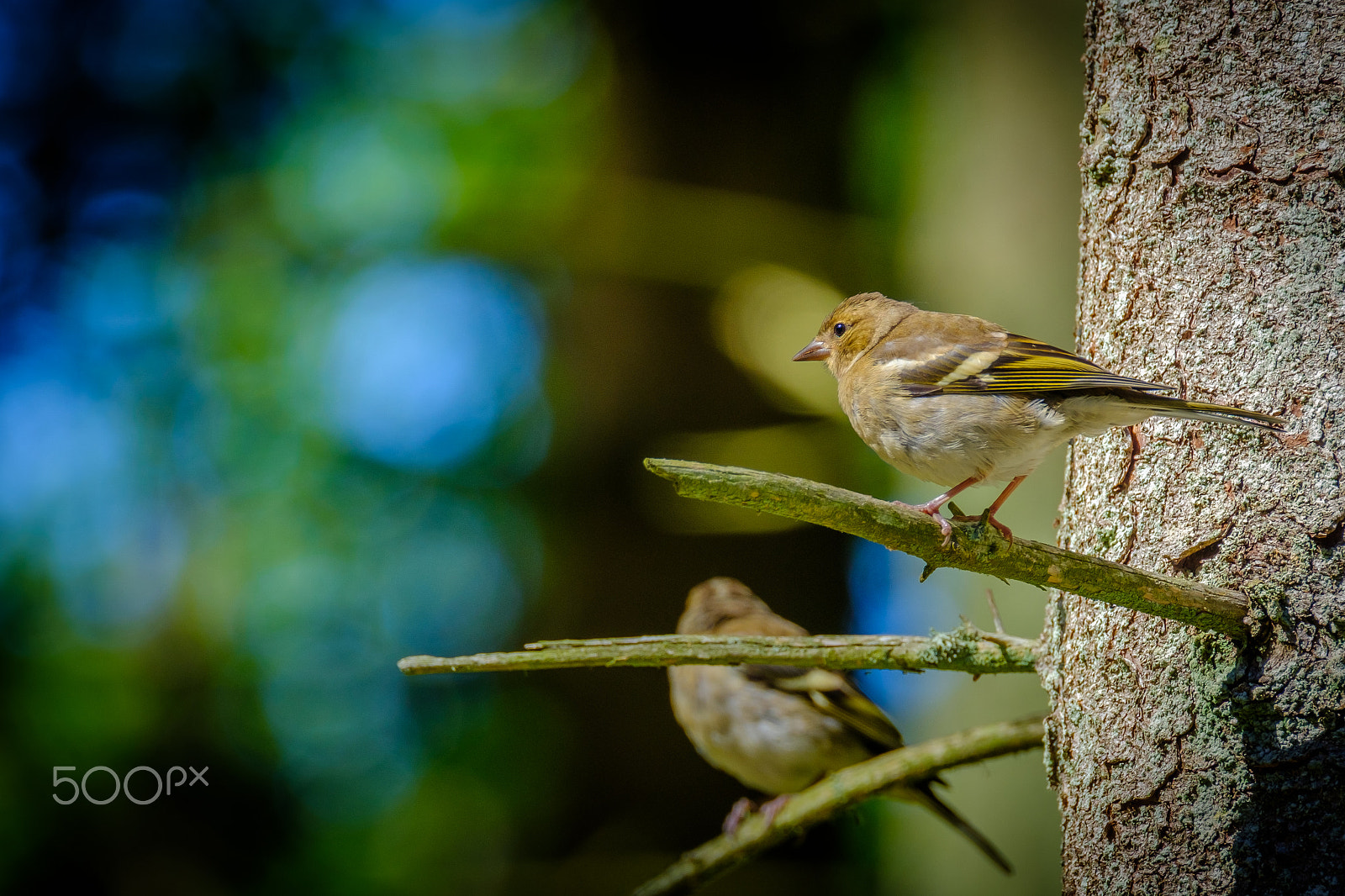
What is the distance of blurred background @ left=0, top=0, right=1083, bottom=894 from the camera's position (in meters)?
5.79

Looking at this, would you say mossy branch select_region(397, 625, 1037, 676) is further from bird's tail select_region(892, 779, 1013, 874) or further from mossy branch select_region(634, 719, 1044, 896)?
bird's tail select_region(892, 779, 1013, 874)

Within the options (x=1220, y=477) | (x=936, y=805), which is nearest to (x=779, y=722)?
(x=936, y=805)

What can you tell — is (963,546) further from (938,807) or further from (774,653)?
(938,807)

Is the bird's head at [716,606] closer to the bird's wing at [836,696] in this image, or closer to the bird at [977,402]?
the bird's wing at [836,696]

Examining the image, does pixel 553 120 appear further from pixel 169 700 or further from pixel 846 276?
pixel 169 700

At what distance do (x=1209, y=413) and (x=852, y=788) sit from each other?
6.11 feet

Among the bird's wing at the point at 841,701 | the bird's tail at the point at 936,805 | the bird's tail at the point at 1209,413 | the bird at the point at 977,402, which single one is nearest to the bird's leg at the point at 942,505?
the bird at the point at 977,402

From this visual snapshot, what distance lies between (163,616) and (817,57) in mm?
6936

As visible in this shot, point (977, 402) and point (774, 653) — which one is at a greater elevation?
point (977, 402)

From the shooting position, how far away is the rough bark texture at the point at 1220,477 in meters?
2.10

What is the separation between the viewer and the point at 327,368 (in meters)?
7.93

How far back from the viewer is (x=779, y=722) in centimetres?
503

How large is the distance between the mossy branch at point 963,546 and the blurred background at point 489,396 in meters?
2.91

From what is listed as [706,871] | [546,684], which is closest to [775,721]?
[706,871]
